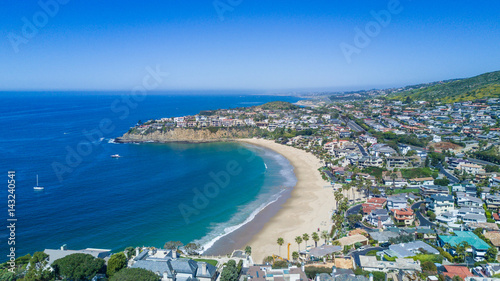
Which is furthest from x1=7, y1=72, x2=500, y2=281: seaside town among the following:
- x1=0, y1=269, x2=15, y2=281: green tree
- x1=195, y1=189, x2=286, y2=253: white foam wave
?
x1=195, y1=189, x2=286, y2=253: white foam wave

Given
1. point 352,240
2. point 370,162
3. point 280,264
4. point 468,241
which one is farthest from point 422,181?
point 280,264

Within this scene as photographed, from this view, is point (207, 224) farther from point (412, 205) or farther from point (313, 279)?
point (412, 205)

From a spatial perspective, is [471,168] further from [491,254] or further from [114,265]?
[114,265]

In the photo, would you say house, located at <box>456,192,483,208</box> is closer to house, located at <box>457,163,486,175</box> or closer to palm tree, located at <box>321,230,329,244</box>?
house, located at <box>457,163,486,175</box>

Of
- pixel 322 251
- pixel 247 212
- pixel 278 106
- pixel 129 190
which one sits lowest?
pixel 247 212

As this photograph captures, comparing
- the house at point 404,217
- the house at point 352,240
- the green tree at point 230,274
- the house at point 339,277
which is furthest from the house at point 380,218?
the green tree at point 230,274

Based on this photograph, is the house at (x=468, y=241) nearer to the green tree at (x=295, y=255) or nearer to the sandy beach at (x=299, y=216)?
the sandy beach at (x=299, y=216)

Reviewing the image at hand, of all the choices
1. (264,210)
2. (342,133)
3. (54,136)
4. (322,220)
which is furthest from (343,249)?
(54,136)
